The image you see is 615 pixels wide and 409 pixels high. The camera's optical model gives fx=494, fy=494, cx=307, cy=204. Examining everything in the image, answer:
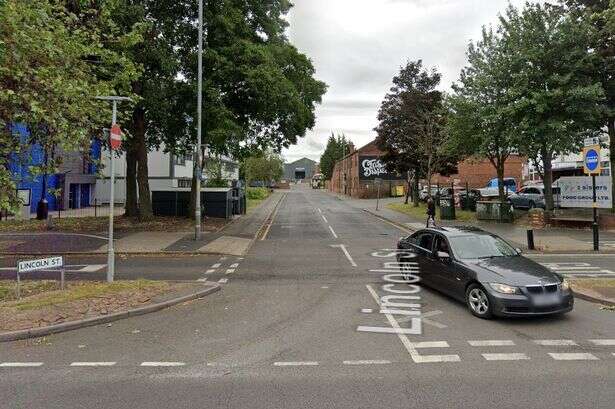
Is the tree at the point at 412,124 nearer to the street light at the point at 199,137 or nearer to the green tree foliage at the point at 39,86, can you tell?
the street light at the point at 199,137

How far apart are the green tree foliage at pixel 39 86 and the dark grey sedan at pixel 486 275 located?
23.9 feet

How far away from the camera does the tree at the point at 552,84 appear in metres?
21.0

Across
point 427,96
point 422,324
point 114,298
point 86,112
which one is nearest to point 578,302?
point 422,324

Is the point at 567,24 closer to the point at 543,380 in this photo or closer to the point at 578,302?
the point at 578,302

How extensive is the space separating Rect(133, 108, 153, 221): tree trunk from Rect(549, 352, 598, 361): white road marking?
2039cm

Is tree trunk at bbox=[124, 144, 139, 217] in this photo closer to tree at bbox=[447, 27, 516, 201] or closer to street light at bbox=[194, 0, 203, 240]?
street light at bbox=[194, 0, 203, 240]

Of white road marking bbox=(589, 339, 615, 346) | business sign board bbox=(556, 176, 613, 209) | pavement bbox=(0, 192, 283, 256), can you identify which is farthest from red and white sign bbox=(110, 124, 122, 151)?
business sign board bbox=(556, 176, 613, 209)

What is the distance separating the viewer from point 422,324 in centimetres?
793

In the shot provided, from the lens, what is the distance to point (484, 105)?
24.7 m

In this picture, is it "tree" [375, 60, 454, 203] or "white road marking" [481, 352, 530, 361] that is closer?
"white road marking" [481, 352, 530, 361]

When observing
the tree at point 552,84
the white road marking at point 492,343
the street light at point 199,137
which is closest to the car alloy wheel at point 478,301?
the white road marking at point 492,343

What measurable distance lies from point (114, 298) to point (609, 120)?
22993 millimetres

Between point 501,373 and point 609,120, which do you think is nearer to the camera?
point 501,373

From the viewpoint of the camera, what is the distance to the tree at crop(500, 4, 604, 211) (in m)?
21.0
